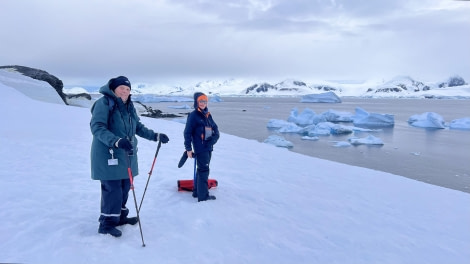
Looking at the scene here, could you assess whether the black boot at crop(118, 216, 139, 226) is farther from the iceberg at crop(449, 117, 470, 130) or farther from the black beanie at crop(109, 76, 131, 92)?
the iceberg at crop(449, 117, 470, 130)

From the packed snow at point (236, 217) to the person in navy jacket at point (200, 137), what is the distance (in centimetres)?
34

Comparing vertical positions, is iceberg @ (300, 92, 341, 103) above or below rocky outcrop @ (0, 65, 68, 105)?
below

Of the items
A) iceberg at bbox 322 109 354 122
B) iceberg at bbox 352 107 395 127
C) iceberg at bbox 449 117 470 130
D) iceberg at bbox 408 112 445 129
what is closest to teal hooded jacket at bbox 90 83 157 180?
iceberg at bbox 352 107 395 127

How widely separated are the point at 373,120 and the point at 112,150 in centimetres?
3804

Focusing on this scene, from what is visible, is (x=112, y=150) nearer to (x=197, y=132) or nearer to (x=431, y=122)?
(x=197, y=132)

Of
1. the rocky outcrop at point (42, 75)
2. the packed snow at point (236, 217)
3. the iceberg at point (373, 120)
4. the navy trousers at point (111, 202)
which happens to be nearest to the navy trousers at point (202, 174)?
the packed snow at point (236, 217)

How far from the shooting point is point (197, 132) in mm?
4852

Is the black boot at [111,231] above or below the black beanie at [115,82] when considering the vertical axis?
below

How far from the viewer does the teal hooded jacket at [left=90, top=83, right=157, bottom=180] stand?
3365 mm

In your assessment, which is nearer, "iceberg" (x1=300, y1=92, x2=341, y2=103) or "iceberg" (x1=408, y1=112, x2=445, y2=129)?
"iceberg" (x1=408, y1=112, x2=445, y2=129)

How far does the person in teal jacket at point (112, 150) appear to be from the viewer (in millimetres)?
3424

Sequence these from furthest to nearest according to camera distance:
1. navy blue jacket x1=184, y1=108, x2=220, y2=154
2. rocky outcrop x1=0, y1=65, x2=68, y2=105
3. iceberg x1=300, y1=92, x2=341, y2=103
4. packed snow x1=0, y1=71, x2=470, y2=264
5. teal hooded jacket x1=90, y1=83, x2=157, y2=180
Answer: iceberg x1=300, y1=92, x2=341, y2=103
rocky outcrop x1=0, y1=65, x2=68, y2=105
navy blue jacket x1=184, y1=108, x2=220, y2=154
packed snow x1=0, y1=71, x2=470, y2=264
teal hooded jacket x1=90, y1=83, x2=157, y2=180

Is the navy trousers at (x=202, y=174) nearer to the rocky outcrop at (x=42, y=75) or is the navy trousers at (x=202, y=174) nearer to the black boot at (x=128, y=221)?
the black boot at (x=128, y=221)

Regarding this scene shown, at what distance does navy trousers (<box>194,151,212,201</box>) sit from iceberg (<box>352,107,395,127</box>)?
35661 millimetres
